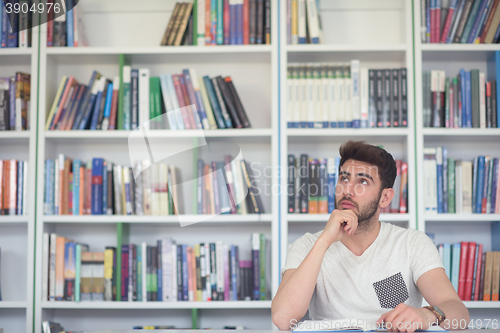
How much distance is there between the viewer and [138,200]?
2.51 meters

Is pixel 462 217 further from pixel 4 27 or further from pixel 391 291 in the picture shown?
pixel 4 27

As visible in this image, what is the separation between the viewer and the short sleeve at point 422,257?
4.99 ft

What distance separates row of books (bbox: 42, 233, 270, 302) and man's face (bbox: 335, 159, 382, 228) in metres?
0.85

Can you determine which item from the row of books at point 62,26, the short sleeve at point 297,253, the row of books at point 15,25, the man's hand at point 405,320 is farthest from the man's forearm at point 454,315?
the row of books at point 15,25

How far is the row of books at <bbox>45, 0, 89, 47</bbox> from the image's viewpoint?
8.47 ft

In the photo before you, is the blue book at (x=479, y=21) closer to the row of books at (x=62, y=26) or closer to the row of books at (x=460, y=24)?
the row of books at (x=460, y=24)

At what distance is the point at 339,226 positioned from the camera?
1.52 meters

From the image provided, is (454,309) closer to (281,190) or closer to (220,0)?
(281,190)

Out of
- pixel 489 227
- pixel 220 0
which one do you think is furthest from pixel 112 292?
pixel 489 227

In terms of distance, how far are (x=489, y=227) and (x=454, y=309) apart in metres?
1.54

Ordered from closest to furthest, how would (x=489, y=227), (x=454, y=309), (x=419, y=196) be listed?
(x=454, y=309), (x=419, y=196), (x=489, y=227)

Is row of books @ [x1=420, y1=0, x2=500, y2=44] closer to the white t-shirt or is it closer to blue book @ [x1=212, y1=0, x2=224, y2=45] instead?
blue book @ [x1=212, y1=0, x2=224, y2=45]

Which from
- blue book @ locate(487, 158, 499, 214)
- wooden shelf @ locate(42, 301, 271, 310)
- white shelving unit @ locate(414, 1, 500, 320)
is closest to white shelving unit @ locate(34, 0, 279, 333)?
wooden shelf @ locate(42, 301, 271, 310)

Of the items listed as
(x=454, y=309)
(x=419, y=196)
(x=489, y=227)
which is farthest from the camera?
(x=489, y=227)
